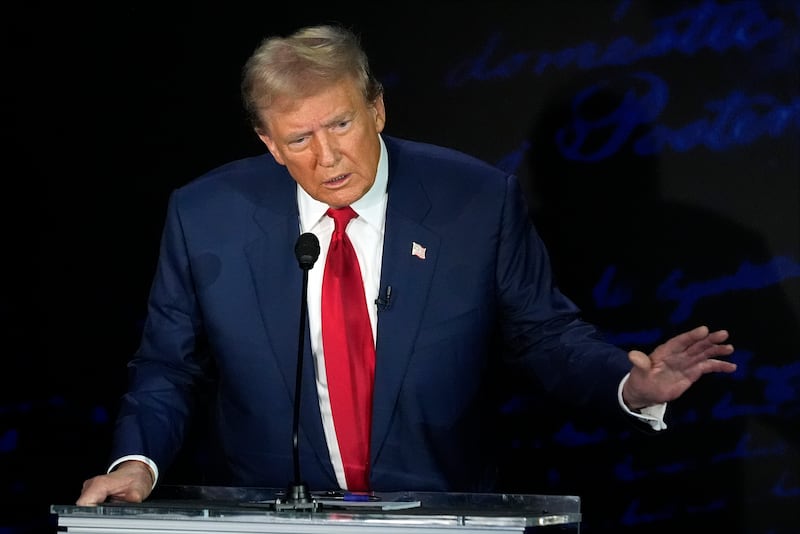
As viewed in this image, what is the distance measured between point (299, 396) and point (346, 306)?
54cm

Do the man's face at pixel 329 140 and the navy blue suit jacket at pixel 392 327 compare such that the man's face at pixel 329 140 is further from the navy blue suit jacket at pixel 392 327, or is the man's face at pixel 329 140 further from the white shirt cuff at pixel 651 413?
the white shirt cuff at pixel 651 413

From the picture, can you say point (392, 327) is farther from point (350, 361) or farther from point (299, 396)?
point (299, 396)

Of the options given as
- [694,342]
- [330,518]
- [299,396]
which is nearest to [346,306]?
[299,396]

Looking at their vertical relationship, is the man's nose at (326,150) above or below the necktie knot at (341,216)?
above

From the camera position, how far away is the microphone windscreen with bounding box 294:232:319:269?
2615mm

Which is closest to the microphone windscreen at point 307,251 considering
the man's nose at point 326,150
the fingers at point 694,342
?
the man's nose at point 326,150

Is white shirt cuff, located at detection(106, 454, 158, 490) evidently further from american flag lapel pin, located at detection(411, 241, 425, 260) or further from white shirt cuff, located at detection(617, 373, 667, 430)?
white shirt cuff, located at detection(617, 373, 667, 430)

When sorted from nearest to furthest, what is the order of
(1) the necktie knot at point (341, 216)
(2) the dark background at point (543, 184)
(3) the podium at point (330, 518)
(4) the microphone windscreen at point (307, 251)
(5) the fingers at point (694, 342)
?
(3) the podium at point (330, 518), (5) the fingers at point (694, 342), (4) the microphone windscreen at point (307, 251), (1) the necktie knot at point (341, 216), (2) the dark background at point (543, 184)

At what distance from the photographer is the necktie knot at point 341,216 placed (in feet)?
10.1

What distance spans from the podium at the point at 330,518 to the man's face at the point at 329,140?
2.87ft

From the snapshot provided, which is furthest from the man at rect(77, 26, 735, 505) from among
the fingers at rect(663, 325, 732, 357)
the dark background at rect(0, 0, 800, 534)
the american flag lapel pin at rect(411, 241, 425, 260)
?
the dark background at rect(0, 0, 800, 534)

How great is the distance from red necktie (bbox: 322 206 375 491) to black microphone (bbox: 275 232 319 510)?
41 cm

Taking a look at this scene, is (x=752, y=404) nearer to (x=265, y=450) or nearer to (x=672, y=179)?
(x=672, y=179)

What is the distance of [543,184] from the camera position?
3.75m
